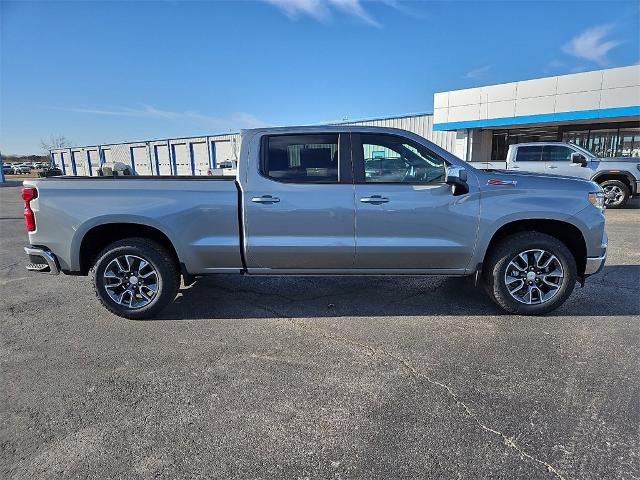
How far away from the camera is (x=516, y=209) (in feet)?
13.0

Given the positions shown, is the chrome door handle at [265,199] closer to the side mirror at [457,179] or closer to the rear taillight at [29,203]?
the side mirror at [457,179]

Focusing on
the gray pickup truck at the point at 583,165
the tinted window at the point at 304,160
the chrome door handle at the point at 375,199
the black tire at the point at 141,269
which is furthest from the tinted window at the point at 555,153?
the black tire at the point at 141,269

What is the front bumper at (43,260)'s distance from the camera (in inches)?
159

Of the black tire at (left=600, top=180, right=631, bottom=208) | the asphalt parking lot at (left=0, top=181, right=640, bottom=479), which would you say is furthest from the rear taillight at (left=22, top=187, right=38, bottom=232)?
the black tire at (left=600, top=180, right=631, bottom=208)

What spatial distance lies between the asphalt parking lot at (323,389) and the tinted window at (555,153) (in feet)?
29.5

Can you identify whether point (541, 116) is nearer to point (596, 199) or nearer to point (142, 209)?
point (596, 199)

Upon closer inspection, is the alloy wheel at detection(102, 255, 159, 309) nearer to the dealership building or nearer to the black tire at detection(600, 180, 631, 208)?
the dealership building

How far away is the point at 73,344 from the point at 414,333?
127 inches

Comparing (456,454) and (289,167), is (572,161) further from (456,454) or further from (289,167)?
(456,454)

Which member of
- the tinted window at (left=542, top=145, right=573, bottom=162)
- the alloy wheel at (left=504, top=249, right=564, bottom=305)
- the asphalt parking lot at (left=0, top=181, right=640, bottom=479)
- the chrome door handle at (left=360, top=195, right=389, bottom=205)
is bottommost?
the asphalt parking lot at (left=0, top=181, right=640, bottom=479)

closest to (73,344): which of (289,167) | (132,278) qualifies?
(132,278)

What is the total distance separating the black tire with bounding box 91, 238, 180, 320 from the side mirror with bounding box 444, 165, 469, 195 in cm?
298

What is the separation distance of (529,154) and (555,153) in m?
0.76

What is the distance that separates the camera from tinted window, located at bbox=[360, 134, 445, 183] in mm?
4008
